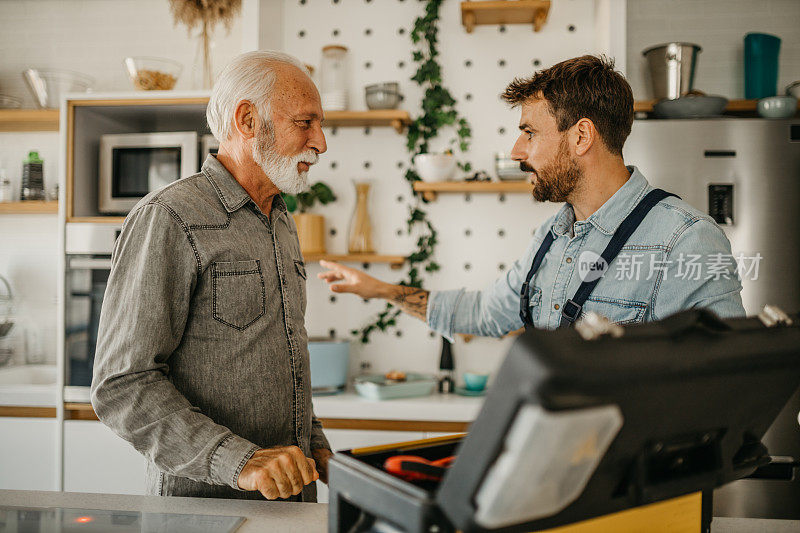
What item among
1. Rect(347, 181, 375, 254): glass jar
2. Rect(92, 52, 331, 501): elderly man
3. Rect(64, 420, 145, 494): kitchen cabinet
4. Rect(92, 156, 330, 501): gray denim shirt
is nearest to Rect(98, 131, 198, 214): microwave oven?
Rect(347, 181, 375, 254): glass jar

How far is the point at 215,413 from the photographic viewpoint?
4.28 feet

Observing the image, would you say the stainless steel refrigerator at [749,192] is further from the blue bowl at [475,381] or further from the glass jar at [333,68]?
the glass jar at [333,68]

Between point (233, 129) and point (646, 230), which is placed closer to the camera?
point (646, 230)

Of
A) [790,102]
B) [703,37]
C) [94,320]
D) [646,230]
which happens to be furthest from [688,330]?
[703,37]

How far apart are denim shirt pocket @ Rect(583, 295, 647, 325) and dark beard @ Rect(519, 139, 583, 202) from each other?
32 cm

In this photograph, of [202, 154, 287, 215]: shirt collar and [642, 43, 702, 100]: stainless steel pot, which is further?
[642, 43, 702, 100]: stainless steel pot

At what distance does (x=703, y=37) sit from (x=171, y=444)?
10.2 feet

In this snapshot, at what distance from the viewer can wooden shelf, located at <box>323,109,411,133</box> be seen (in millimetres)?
2869

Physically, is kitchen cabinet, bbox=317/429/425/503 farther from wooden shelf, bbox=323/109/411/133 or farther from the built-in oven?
wooden shelf, bbox=323/109/411/133

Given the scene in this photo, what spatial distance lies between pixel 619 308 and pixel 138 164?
2.27 meters

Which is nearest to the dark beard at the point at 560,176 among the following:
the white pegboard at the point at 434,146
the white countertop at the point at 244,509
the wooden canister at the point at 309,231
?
the white countertop at the point at 244,509

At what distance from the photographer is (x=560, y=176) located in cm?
158

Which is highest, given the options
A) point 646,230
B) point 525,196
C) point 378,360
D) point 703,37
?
point 703,37

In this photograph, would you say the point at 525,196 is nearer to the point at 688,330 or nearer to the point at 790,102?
the point at 790,102
